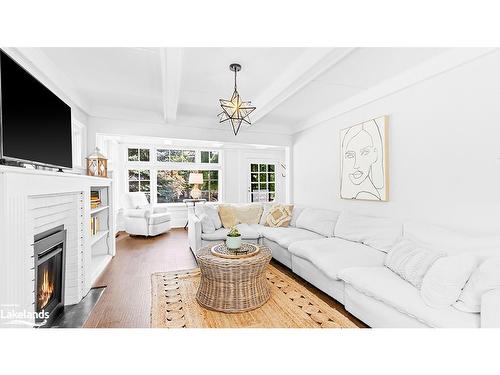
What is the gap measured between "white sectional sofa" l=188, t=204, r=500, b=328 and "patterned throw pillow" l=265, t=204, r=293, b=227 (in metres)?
0.31

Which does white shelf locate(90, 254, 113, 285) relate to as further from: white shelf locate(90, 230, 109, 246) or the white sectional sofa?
the white sectional sofa

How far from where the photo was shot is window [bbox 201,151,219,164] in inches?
261

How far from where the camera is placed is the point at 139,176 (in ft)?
19.9

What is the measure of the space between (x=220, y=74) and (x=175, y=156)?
415 cm

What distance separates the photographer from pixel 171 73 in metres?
2.28

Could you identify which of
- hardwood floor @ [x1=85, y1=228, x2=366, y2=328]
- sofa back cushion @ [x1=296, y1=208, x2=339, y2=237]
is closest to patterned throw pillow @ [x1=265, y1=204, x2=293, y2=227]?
sofa back cushion @ [x1=296, y1=208, x2=339, y2=237]

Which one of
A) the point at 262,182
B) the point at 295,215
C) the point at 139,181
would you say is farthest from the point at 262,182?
the point at 139,181

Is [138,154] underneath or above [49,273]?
above

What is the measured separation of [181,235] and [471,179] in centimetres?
487

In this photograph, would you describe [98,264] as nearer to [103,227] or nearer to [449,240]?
[103,227]

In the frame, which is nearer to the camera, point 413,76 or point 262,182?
point 413,76

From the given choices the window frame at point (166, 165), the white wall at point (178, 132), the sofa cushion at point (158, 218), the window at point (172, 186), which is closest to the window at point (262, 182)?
the window frame at point (166, 165)
